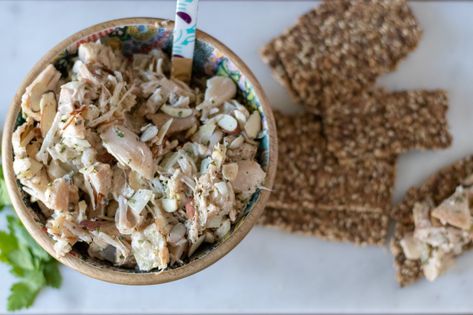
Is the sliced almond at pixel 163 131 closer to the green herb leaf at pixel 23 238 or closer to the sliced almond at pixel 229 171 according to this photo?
the sliced almond at pixel 229 171

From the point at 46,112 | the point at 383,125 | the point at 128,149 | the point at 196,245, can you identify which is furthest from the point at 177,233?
the point at 383,125

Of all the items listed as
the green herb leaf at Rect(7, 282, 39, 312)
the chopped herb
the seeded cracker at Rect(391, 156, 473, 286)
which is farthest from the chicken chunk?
the seeded cracker at Rect(391, 156, 473, 286)

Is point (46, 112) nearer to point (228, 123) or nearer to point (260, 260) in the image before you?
point (228, 123)

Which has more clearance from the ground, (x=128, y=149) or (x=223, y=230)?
(x=128, y=149)

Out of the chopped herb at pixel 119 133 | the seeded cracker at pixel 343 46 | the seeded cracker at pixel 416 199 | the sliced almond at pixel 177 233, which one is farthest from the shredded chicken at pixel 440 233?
the chopped herb at pixel 119 133

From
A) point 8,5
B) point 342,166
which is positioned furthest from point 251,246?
point 8,5

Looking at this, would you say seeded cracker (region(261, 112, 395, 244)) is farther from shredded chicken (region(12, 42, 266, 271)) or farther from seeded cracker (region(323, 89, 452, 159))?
shredded chicken (region(12, 42, 266, 271))
